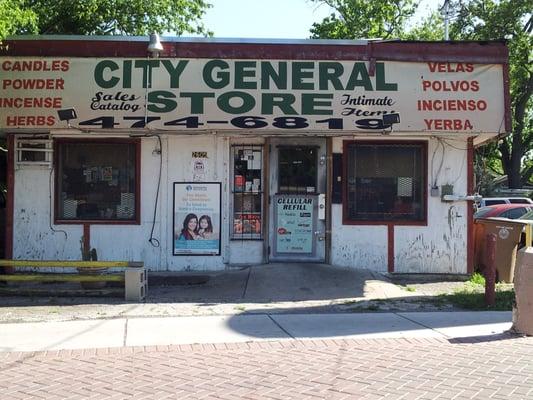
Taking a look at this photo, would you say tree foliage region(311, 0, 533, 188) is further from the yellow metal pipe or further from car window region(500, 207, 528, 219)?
the yellow metal pipe

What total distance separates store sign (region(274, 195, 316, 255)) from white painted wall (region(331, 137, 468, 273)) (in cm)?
49

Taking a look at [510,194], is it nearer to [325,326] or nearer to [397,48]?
[397,48]

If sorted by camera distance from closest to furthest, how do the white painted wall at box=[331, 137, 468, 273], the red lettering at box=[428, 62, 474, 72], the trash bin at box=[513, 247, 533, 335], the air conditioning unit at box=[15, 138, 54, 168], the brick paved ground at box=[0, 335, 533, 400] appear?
the brick paved ground at box=[0, 335, 533, 400]
the trash bin at box=[513, 247, 533, 335]
the red lettering at box=[428, 62, 474, 72]
the air conditioning unit at box=[15, 138, 54, 168]
the white painted wall at box=[331, 137, 468, 273]

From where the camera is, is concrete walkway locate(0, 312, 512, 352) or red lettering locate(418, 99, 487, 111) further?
red lettering locate(418, 99, 487, 111)

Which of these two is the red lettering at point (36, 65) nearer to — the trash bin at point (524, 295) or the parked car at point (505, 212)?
the trash bin at point (524, 295)

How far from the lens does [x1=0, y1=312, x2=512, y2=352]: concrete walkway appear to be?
24.8 feet

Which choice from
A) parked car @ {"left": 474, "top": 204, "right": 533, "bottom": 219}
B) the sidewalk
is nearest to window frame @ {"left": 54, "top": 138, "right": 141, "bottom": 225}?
the sidewalk

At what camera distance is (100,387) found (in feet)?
18.6

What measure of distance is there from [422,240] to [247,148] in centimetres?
387

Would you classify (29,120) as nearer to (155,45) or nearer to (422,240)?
(155,45)

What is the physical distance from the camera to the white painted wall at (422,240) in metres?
12.3

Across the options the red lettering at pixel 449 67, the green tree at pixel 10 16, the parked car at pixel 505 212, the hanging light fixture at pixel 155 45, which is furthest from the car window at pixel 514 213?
the green tree at pixel 10 16

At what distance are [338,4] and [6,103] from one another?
29007mm

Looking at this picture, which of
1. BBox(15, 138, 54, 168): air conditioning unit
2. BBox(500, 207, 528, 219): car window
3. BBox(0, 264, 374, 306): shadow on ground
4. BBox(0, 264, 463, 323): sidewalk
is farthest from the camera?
BBox(500, 207, 528, 219): car window
